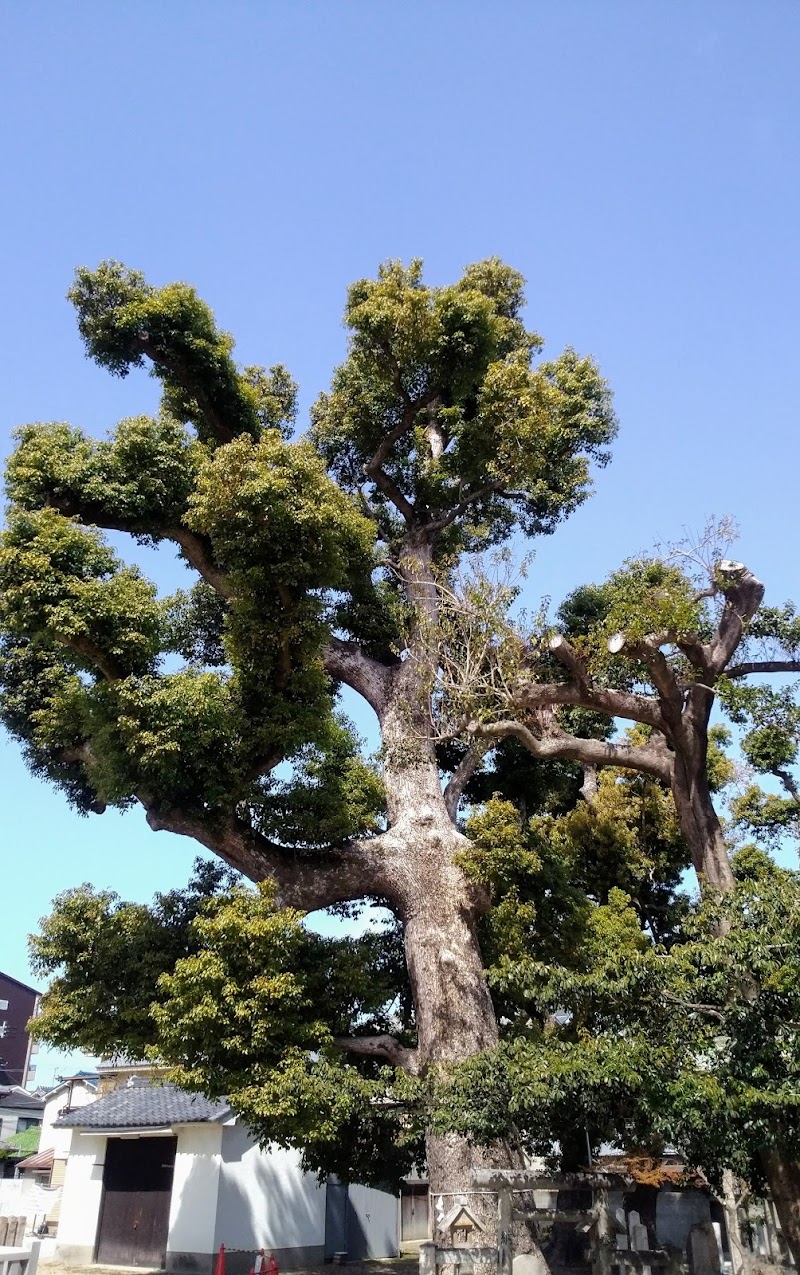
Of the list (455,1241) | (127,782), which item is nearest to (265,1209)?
(455,1241)

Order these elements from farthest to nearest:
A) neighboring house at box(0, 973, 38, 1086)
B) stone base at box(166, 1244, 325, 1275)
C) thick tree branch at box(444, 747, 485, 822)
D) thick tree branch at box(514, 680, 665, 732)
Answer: neighboring house at box(0, 973, 38, 1086) < stone base at box(166, 1244, 325, 1275) < thick tree branch at box(444, 747, 485, 822) < thick tree branch at box(514, 680, 665, 732)

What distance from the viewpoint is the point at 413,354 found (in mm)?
17109

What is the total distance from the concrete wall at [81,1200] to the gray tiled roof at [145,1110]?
0.48m

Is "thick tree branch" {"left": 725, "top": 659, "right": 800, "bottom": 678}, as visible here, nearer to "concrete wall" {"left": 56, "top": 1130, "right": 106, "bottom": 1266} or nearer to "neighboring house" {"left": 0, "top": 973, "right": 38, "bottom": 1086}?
"concrete wall" {"left": 56, "top": 1130, "right": 106, "bottom": 1266}

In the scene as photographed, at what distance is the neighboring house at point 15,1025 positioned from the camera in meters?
46.9

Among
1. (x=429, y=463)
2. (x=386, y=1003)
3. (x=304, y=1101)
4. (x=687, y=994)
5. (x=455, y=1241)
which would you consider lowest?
(x=455, y=1241)

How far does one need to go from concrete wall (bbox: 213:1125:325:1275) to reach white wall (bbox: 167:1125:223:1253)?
0.14 meters

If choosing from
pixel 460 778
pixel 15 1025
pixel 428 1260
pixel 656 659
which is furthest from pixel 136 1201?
pixel 15 1025

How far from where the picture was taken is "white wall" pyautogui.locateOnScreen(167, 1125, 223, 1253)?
17938 mm

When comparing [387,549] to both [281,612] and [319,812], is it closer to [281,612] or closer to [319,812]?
[281,612]

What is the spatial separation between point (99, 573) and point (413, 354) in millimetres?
7080

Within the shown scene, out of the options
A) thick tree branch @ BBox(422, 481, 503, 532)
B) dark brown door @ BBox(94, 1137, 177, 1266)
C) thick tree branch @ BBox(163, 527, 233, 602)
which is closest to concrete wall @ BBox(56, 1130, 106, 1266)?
dark brown door @ BBox(94, 1137, 177, 1266)

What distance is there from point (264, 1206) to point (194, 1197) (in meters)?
1.48

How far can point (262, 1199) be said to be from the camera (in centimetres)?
1891
